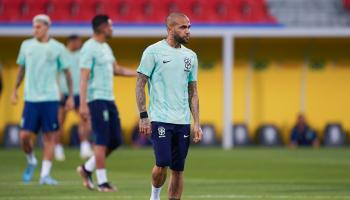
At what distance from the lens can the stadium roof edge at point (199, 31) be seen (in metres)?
28.4

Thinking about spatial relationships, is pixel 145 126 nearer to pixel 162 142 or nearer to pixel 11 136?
pixel 162 142

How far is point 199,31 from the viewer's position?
2870cm

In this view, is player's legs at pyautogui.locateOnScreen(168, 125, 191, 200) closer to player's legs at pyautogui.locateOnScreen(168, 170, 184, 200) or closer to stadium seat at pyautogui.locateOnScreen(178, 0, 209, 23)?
player's legs at pyautogui.locateOnScreen(168, 170, 184, 200)

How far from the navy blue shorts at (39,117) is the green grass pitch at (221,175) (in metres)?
0.90

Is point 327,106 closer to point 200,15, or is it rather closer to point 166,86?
point 200,15

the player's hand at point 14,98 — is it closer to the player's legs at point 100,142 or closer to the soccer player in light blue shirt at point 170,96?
the player's legs at point 100,142

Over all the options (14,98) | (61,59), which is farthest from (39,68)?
(14,98)

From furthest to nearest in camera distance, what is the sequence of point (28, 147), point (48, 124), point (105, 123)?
point (28, 147) → point (48, 124) → point (105, 123)

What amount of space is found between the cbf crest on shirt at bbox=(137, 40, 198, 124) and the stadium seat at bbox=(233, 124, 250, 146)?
1864 centimetres

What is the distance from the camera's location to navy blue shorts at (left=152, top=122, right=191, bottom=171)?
1144 centimetres

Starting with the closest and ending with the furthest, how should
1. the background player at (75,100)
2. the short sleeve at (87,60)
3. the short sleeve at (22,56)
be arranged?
the short sleeve at (87,60), the short sleeve at (22,56), the background player at (75,100)

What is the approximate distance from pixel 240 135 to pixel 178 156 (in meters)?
18.8

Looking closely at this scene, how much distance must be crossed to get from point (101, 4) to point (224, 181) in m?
14.2

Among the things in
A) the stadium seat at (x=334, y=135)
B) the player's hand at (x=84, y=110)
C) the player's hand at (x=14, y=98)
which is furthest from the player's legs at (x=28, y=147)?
the stadium seat at (x=334, y=135)
